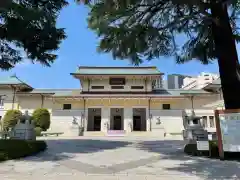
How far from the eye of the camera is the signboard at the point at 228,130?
28.6 feet

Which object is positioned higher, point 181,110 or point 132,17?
point 132,17

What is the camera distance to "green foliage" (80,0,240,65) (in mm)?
8859

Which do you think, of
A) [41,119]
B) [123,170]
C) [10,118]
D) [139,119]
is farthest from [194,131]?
[10,118]

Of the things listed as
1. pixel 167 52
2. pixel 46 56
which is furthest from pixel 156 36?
pixel 46 56

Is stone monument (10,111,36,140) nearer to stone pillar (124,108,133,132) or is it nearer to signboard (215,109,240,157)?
signboard (215,109,240,157)

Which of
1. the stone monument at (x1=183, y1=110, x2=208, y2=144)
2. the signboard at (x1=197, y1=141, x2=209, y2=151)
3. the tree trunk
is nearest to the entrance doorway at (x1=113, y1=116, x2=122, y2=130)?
the stone monument at (x1=183, y1=110, x2=208, y2=144)

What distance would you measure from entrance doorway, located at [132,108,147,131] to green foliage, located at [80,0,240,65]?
20848 mm

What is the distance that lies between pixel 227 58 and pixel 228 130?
279 centimetres

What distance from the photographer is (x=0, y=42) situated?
12414 millimetres

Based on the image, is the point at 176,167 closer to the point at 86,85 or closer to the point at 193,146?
the point at 193,146

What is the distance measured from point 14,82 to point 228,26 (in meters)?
29.1

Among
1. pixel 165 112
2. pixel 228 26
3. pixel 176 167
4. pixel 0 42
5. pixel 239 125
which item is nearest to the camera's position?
pixel 176 167

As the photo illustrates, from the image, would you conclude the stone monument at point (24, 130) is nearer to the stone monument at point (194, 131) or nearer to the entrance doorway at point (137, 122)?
the stone monument at point (194, 131)

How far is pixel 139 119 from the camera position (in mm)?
34281
